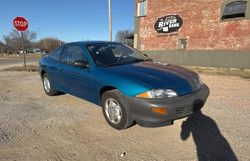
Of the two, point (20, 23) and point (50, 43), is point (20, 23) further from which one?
point (50, 43)

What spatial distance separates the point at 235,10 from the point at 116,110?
1379 cm

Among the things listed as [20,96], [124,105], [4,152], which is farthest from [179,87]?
[20,96]

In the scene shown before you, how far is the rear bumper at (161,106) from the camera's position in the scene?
2.88 m

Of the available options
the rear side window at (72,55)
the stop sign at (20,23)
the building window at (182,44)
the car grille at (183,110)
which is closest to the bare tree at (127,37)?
the building window at (182,44)

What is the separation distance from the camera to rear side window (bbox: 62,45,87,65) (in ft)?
13.7

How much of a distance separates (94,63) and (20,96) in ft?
10.9

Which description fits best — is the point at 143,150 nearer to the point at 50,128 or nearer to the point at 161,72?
the point at 161,72

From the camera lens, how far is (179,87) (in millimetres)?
3068

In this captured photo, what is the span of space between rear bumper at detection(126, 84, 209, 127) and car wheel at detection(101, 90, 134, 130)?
16cm

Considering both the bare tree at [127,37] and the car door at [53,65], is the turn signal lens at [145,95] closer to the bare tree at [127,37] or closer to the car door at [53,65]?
the car door at [53,65]

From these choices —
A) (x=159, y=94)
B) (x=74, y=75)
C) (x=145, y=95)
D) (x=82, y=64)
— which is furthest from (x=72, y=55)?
(x=159, y=94)

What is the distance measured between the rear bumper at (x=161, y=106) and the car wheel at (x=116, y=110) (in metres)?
0.16

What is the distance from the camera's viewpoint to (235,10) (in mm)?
13516

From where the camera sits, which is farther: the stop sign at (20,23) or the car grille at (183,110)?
the stop sign at (20,23)
